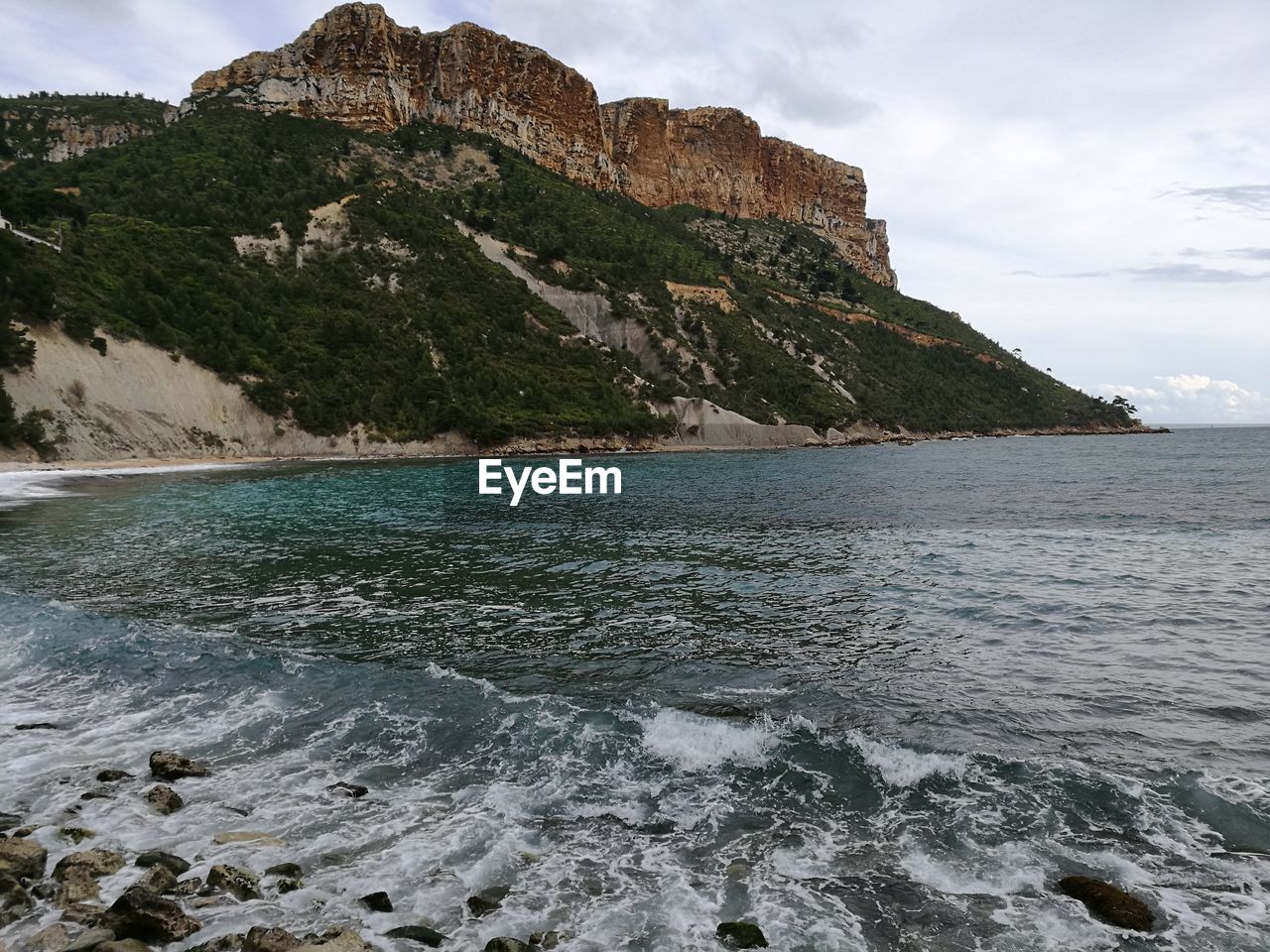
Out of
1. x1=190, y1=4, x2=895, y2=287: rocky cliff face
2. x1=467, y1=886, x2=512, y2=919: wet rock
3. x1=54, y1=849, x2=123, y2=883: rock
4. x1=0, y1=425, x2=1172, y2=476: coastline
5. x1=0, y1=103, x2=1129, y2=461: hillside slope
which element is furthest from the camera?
x1=190, y1=4, x2=895, y2=287: rocky cliff face

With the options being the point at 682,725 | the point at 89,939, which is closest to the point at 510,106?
the point at 682,725

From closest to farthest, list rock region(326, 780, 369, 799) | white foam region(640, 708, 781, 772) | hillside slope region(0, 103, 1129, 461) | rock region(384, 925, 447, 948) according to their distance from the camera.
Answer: rock region(384, 925, 447, 948)
rock region(326, 780, 369, 799)
white foam region(640, 708, 781, 772)
hillside slope region(0, 103, 1129, 461)

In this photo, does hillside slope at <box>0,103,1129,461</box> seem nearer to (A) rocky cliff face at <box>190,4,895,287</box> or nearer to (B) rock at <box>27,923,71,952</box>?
(A) rocky cliff face at <box>190,4,895,287</box>

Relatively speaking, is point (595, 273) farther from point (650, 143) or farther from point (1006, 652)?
point (1006, 652)

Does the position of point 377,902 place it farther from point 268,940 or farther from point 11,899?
point 11,899

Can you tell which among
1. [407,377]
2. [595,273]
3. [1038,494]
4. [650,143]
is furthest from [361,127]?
[1038,494]

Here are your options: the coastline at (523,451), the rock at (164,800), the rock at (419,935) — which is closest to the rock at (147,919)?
the rock at (419,935)

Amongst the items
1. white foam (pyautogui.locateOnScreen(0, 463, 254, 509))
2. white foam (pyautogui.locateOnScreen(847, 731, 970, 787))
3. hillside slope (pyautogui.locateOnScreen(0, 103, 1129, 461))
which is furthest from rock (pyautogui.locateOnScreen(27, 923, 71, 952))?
hillside slope (pyautogui.locateOnScreen(0, 103, 1129, 461))
